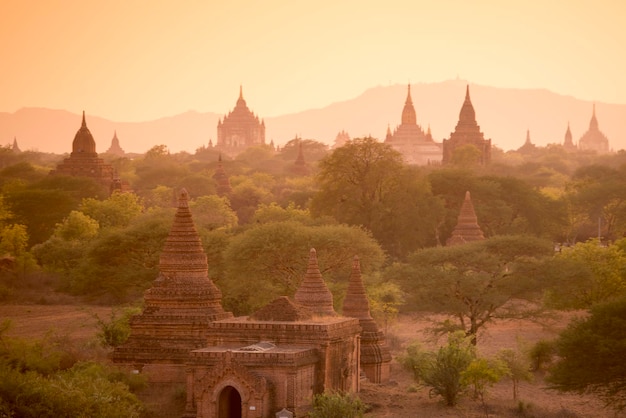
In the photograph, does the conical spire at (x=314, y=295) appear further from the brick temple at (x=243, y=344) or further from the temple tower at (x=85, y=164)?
the temple tower at (x=85, y=164)

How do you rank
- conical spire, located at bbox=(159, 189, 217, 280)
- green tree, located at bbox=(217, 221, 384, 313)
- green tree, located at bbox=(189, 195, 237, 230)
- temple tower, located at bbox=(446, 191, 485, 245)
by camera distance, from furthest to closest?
green tree, located at bbox=(189, 195, 237, 230) < temple tower, located at bbox=(446, 191, 485, 245) < green tree, located at bbox=(217, 221, 384, 313) < conical spire, located at bbox=(159, 189, 217, 280)

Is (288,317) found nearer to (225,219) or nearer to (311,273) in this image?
(311,273)

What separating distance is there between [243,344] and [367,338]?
6.15 meters

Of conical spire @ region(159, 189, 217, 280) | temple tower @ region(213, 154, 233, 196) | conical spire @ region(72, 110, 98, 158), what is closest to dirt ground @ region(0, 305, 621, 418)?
conical spire @ region(159, 189, 217, 280)

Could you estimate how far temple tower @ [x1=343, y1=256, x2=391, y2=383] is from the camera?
4300 centimetres

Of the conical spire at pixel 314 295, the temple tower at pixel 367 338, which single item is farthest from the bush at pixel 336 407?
the temple tower at pixel 367 338

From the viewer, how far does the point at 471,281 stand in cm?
5081

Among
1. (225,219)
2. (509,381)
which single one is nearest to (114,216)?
(225,219)

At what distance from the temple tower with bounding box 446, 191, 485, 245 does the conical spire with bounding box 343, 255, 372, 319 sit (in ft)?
82.6

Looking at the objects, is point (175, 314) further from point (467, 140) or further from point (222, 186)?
point (467, 140)

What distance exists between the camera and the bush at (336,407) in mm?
Answer: 34656

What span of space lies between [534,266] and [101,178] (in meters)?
45.2

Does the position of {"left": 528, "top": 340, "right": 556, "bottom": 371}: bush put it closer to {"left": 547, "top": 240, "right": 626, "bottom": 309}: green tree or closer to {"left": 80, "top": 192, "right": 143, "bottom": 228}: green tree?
{"left": 547, "top": 240, "right": 626, "bottom": 309}: green tree

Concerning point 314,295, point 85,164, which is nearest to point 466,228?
point 314,295
